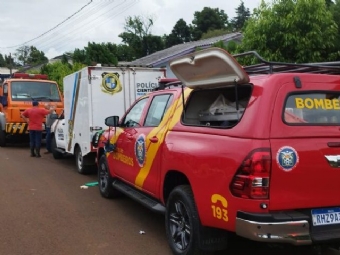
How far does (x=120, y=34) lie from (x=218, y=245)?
59.1 m

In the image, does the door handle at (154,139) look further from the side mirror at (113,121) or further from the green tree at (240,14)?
the green tree at (240,14)

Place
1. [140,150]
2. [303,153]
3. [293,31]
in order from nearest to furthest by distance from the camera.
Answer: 1. [303,153]
2. [140,150]
3. [293,31]

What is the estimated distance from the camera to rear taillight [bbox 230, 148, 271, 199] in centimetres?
335

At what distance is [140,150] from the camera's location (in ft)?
17.7

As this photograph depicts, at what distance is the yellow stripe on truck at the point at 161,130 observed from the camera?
478cm

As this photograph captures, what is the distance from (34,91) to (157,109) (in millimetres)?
11053

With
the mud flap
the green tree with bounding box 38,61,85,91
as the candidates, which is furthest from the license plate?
the green tree with bounding box 38,61,85,91

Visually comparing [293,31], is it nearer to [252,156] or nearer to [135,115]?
[135,115]

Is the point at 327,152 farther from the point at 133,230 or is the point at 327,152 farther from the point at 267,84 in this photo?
the point at 133,230

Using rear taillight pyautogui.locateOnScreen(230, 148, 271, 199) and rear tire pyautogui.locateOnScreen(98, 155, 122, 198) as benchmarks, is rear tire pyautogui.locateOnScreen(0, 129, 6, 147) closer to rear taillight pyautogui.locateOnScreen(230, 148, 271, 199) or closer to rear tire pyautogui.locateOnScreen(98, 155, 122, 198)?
rear tire pyautogui.locateOnScreen(98, 155, 122, 198)

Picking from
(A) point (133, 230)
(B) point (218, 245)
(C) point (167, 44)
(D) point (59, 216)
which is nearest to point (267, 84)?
(B) point (218, 245)

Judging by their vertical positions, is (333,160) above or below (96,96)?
below

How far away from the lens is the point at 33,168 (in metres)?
10.5

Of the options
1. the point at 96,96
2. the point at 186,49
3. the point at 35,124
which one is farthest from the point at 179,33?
the point at 96,96
